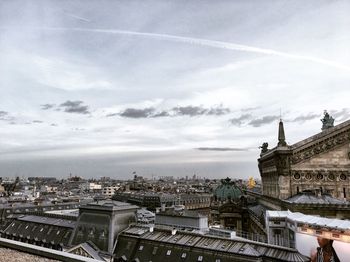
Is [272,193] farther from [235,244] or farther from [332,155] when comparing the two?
[235,244]

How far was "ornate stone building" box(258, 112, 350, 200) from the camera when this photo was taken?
161ft

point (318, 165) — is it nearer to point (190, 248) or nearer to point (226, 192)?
point (190, 248)

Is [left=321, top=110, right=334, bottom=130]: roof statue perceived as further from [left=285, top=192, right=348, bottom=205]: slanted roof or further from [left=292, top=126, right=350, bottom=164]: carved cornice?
[left=285, top=192, right=348, bottom=205]: slanted roof

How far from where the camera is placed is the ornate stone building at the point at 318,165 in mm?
49031

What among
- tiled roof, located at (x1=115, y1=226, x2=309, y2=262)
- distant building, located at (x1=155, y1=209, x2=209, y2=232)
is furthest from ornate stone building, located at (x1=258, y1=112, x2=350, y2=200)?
tiled roof, located at (x1=115, y1=226, x2=309, y2=262)

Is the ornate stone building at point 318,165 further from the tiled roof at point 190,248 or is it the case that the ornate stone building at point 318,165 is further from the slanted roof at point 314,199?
the tiled roof at point 190,248

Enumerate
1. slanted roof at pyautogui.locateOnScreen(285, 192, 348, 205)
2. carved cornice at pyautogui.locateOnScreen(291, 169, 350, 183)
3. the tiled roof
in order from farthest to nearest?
carved cornice at pyautogui.locateOnScreen(291, 169, 350, 183), slanted roof at pyautogui.locateOnScreen(285, 192, 348, 205), the tiled roof

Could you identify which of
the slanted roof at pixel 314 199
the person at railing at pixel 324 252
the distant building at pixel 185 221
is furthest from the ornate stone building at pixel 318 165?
the person at railing at pixel 324 252

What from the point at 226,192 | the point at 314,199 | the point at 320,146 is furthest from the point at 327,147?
the point at 226,192

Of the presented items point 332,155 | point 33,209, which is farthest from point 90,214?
point 33,209

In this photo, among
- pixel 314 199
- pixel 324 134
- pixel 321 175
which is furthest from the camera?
pixel 324 134

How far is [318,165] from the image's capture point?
4966 centimetres

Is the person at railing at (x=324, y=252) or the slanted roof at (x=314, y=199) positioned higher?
the slanted roof at (x=314, y=199)

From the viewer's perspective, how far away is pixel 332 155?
4962 centimetres
